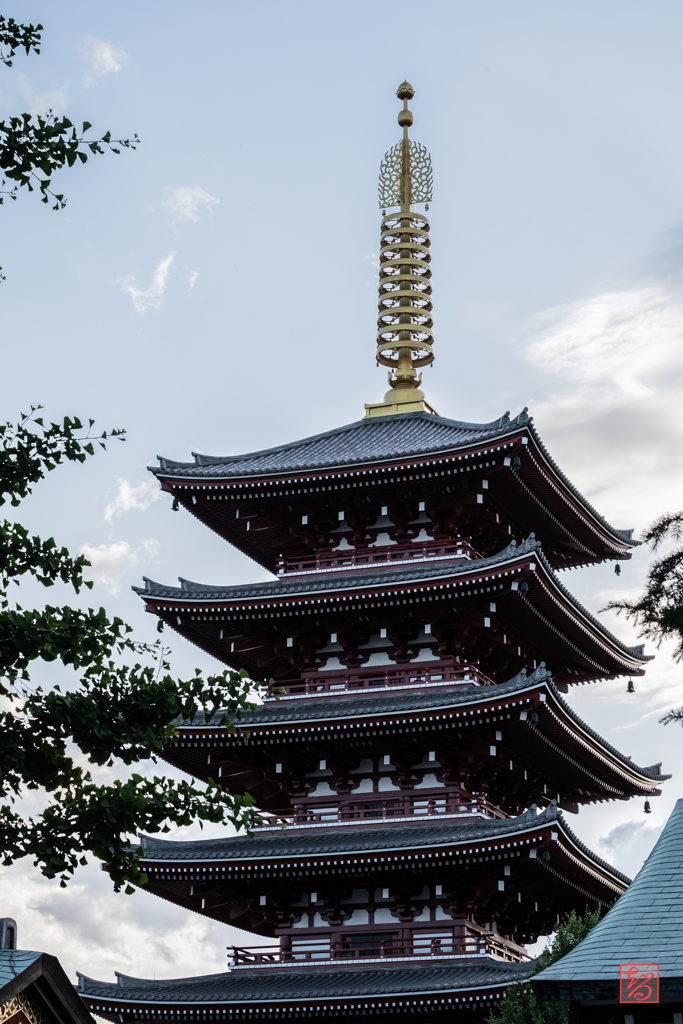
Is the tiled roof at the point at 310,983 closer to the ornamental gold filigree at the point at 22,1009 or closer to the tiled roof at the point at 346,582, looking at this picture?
the tiled roof at the point at 346,582

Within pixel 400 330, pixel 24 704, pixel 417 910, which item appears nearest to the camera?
pixel 24 704

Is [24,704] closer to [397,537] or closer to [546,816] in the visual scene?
[546,816]

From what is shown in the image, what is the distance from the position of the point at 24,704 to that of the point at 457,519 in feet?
68.8

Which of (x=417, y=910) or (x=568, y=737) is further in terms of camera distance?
(x=568, y=737)

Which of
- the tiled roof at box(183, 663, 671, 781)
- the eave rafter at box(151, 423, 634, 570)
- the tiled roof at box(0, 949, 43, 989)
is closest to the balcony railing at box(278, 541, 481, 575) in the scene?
the eave rafter at box(151, 423, 634, 570)

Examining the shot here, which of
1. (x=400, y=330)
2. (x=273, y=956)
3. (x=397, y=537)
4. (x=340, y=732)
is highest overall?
(x=400, y=330)

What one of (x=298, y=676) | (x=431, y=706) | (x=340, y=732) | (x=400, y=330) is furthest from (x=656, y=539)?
(x=400, y=330)

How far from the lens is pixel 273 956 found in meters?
32.3

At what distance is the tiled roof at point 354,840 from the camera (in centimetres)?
2941

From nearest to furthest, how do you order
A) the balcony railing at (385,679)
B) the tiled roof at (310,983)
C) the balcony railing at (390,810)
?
the tiled roof at (310,983) → the balcony railing at (390,810) → the balcony railing at (385,679)
